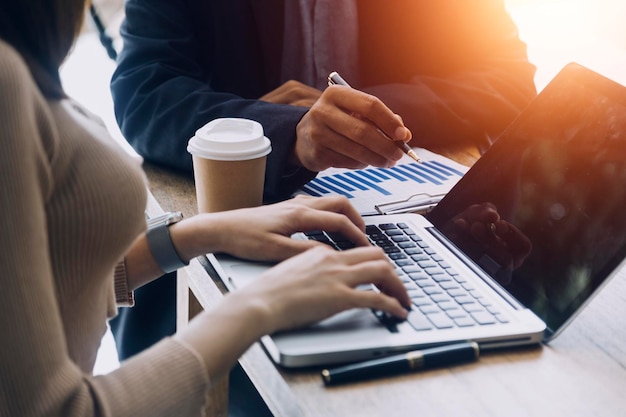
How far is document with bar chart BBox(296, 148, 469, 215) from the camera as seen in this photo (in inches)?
36.5

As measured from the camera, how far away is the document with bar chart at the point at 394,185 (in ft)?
3.05

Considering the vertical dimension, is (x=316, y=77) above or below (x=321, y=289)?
below

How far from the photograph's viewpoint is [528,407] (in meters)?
0.53

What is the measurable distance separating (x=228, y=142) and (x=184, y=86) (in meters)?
0.34

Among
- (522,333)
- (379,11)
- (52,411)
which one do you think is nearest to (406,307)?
(522,333)

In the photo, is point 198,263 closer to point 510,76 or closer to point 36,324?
point 36,324

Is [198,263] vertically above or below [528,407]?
below

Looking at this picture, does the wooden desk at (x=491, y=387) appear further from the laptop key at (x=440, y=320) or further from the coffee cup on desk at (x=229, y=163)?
the coffee cup on desk at (x=229, y=163)

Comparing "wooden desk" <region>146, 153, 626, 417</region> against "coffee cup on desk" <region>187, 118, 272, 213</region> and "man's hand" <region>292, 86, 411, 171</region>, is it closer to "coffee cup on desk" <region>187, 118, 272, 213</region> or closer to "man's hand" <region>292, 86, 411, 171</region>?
"coffee cup on desk" <region>187, 118, 272, 213</region>

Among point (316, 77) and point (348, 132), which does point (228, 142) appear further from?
point (316, 77)

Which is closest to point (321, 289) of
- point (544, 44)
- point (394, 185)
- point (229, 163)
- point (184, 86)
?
point (229, 163)

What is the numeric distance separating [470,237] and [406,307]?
0.23 m

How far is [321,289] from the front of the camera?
1.91 ft

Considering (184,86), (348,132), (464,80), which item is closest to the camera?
(348,132)
